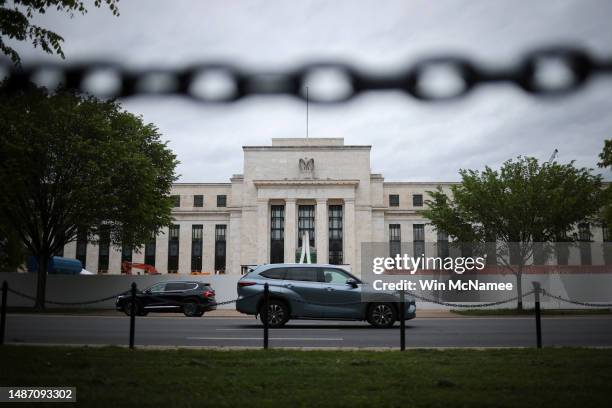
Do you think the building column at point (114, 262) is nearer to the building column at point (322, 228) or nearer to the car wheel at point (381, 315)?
the building column at point (322, 228)

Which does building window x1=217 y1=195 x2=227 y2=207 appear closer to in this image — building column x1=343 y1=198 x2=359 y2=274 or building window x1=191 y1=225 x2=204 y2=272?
building window x1=191 y1=225 x2=204 y2=272

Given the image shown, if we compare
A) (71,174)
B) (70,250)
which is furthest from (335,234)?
(71,174)

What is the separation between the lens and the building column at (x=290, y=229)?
70.4 m

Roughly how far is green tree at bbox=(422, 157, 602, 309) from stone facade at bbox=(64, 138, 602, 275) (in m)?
35.3

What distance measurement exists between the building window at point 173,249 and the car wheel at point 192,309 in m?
51.8

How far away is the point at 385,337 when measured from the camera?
14508 millimetres

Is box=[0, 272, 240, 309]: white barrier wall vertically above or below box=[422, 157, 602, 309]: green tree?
below

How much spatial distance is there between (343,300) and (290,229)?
54150mm

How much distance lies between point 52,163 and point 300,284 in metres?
18.4

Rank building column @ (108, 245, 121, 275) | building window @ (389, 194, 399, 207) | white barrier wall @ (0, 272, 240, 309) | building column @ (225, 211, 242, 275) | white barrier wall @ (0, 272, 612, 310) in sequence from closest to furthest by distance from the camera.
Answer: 1. white barrier wall @ (0, 272, 612, 310)
2. white barrier wall @ (0, 272, 240, 309)
3. building column @ (225, 211, 242, 275)
4. building column @ (108, 245, 121, 275)
5. building window @ (389, 194, 399, 207)

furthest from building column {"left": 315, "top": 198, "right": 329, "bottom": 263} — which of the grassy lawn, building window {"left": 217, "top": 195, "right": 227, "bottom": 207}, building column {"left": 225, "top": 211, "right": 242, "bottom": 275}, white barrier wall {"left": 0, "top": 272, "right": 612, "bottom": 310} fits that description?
Result: the grassy lawn

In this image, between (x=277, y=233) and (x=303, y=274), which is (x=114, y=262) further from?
(x=303, y=274)

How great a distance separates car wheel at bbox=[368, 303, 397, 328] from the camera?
57.2 feet

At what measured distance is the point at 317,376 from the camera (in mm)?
7566
